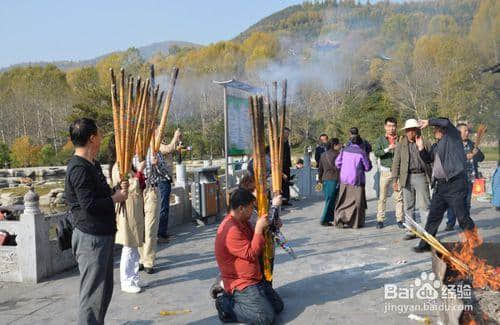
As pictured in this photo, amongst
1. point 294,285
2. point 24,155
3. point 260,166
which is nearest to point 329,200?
point 294,285

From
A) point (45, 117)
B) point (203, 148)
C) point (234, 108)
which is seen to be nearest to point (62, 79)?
point (45, 117)

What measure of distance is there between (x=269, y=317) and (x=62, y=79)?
5233 centimetres

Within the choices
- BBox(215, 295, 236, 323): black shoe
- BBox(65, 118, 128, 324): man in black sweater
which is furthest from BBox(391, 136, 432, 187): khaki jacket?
BBox(65, 118, 128, 324): man in black sweater

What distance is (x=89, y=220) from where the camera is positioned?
11.4 feet

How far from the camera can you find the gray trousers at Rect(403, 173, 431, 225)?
22.3 ft

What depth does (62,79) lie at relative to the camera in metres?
51.2

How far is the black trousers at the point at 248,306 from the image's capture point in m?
3.92

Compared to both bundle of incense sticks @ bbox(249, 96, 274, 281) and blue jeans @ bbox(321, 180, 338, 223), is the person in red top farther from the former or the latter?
blue jeans @ bbox(321, 180, 338, 223)

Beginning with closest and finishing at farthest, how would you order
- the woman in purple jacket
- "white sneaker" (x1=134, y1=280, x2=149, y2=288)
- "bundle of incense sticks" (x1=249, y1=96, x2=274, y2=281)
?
1. "bundle of incense sticks" (x1=249, y1=96, x2=274, y2=281)
2. "white sneaker" (x1=134, y1=280, x2=149, y2=288)
3. the woman in purple jacket

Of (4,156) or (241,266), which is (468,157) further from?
(4,156)

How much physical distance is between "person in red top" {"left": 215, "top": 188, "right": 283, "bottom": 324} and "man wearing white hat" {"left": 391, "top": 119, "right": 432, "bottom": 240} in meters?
3.51

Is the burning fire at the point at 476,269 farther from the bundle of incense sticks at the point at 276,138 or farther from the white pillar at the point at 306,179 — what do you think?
the white pillar at the point at 306,179

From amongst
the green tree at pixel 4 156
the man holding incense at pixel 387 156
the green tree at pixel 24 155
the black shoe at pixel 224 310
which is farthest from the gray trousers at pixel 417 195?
the green tree at pixel 4 156

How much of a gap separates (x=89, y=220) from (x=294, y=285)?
2.52 metres
